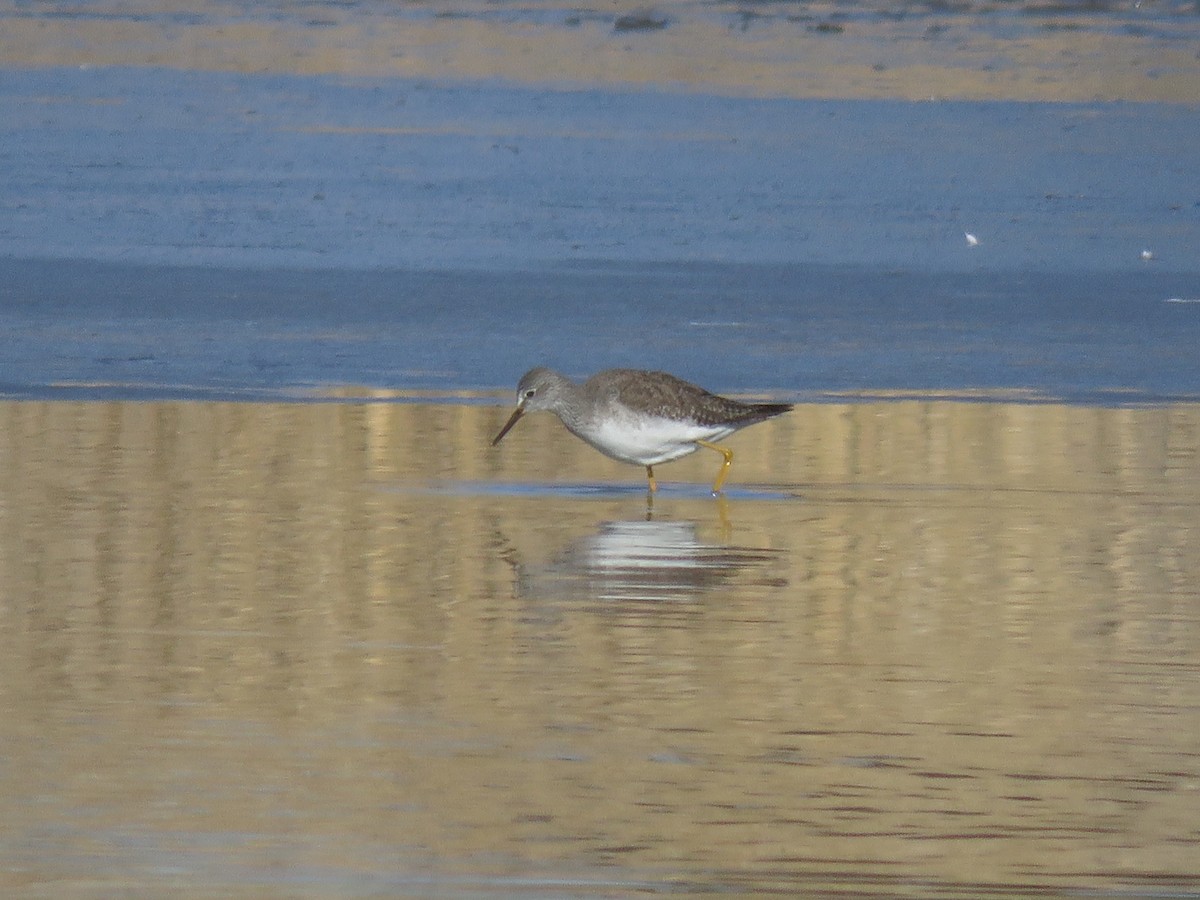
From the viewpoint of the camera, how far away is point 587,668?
20.3 ft

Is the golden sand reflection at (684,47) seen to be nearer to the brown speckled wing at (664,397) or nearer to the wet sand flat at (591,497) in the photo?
the wet sand flat at (591,497)

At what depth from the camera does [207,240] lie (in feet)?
50.1

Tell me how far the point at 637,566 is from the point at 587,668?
1458 millimetres

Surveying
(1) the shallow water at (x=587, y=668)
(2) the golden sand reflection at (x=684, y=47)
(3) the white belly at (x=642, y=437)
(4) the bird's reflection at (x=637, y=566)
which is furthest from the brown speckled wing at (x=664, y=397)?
(2) the golden sand reflection at (x=684, y=47)

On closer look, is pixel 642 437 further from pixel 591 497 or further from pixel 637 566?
pixel 637 566

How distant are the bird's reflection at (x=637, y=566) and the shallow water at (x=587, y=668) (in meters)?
0.02

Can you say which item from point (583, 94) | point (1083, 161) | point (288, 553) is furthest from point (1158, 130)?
point (288, 553)

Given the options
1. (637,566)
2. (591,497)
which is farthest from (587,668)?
(591,497)

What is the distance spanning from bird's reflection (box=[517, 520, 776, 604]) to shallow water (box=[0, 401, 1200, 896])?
24 mm

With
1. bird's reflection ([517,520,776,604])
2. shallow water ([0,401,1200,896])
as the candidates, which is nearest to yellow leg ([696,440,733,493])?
shallow water ([0,401,1200,896])

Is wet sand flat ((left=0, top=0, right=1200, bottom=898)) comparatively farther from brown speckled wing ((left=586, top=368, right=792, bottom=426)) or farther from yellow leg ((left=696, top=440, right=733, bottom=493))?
brown speckled wing ((left=586, top=368, right=792, bottom=426))

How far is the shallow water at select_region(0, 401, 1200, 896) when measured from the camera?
4664mm

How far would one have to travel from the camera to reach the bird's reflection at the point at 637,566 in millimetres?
7160

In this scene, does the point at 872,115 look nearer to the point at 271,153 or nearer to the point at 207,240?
the point at 271,153
